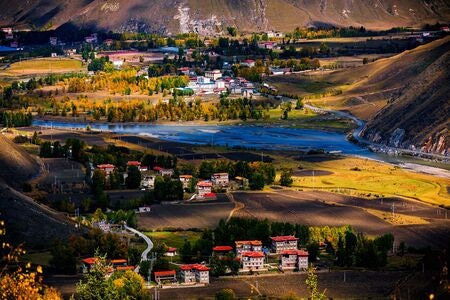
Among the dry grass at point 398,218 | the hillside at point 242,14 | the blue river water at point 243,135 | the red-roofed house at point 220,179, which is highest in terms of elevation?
the hillside at point 242,14

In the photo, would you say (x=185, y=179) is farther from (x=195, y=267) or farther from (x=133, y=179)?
(x=195, y=267)

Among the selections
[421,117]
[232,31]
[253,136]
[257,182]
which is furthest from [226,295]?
[232,31]

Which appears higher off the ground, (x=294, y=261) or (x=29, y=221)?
(x=29, y=221)

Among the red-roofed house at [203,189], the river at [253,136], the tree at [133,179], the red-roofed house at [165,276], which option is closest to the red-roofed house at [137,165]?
the tree at [133,179]

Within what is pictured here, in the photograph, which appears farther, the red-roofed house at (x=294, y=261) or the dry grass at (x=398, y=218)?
the dry grass at (x=398, y=218)

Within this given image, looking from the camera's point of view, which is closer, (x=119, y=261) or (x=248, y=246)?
(x=119, y=261)

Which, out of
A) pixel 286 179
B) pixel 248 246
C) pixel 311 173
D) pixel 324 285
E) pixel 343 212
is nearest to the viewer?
pixel 324 285

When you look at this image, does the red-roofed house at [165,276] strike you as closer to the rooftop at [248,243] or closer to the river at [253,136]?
the rooftop at [248,243]
